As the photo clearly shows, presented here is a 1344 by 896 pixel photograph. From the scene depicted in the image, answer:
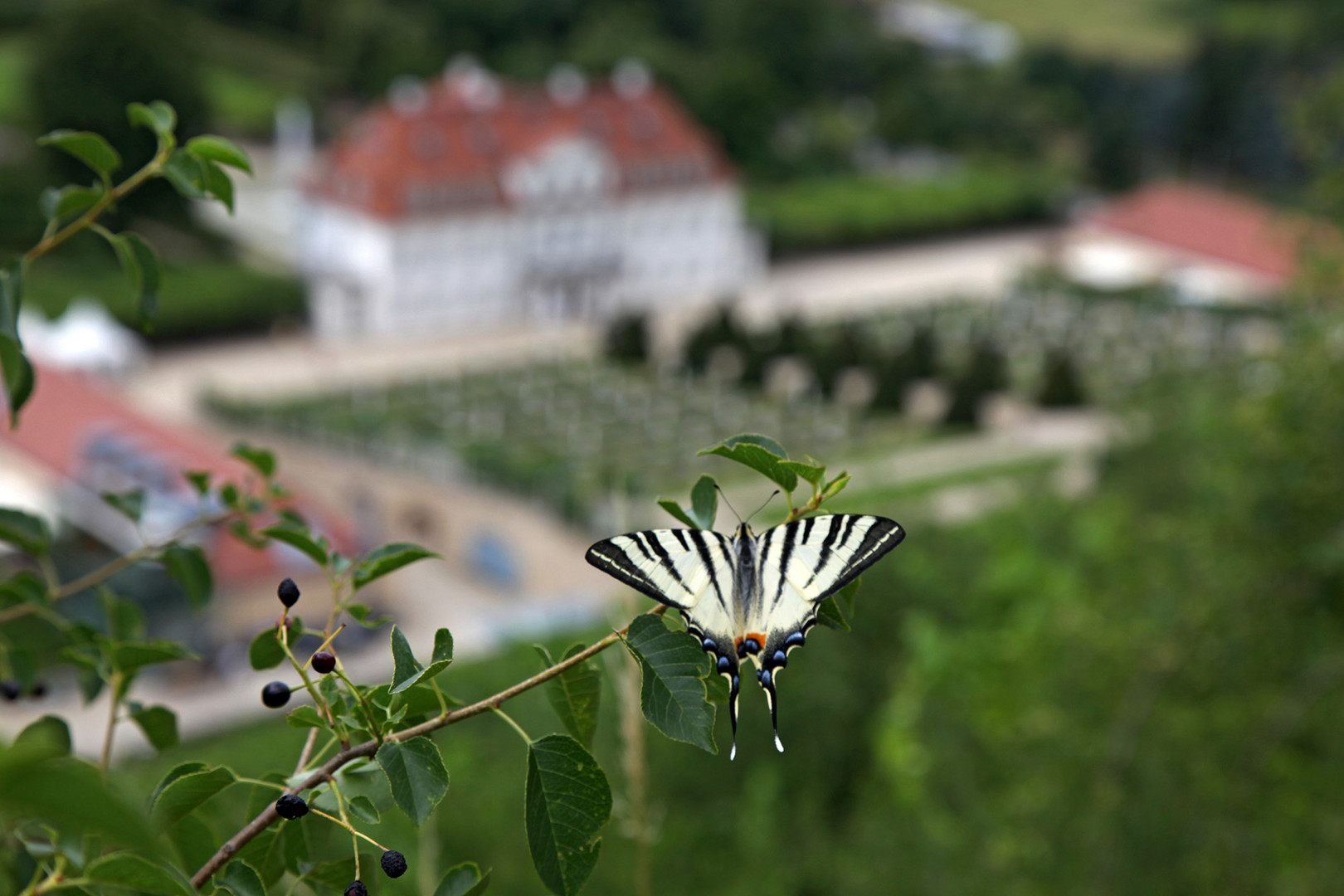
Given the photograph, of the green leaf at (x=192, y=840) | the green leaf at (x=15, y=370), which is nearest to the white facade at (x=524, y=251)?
the green leaf at (x=15, y=370)

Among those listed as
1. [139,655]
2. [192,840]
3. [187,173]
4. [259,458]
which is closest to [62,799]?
[192,840]

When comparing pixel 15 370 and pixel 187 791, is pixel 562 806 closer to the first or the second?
pixel 187 791

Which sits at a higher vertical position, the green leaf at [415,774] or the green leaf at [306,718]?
the green leaf at [306,718]

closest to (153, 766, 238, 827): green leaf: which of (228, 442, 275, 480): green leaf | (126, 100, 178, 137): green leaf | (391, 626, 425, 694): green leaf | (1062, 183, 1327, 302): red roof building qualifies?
(391, 626, 425, 694): green leaf

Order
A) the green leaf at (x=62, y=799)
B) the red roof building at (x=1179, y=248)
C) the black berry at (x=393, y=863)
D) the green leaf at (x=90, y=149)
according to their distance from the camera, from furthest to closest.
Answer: the red roof building at (x=1179, y=248), the green leaf at (x=90, y=149), the black berry at (x=393, y=863), the green leaf at (x=62, y=799)

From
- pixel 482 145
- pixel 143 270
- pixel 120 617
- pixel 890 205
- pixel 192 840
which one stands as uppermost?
pixel 482 145

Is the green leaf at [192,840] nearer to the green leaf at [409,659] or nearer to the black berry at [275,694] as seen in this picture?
the black berry at [275,694]
